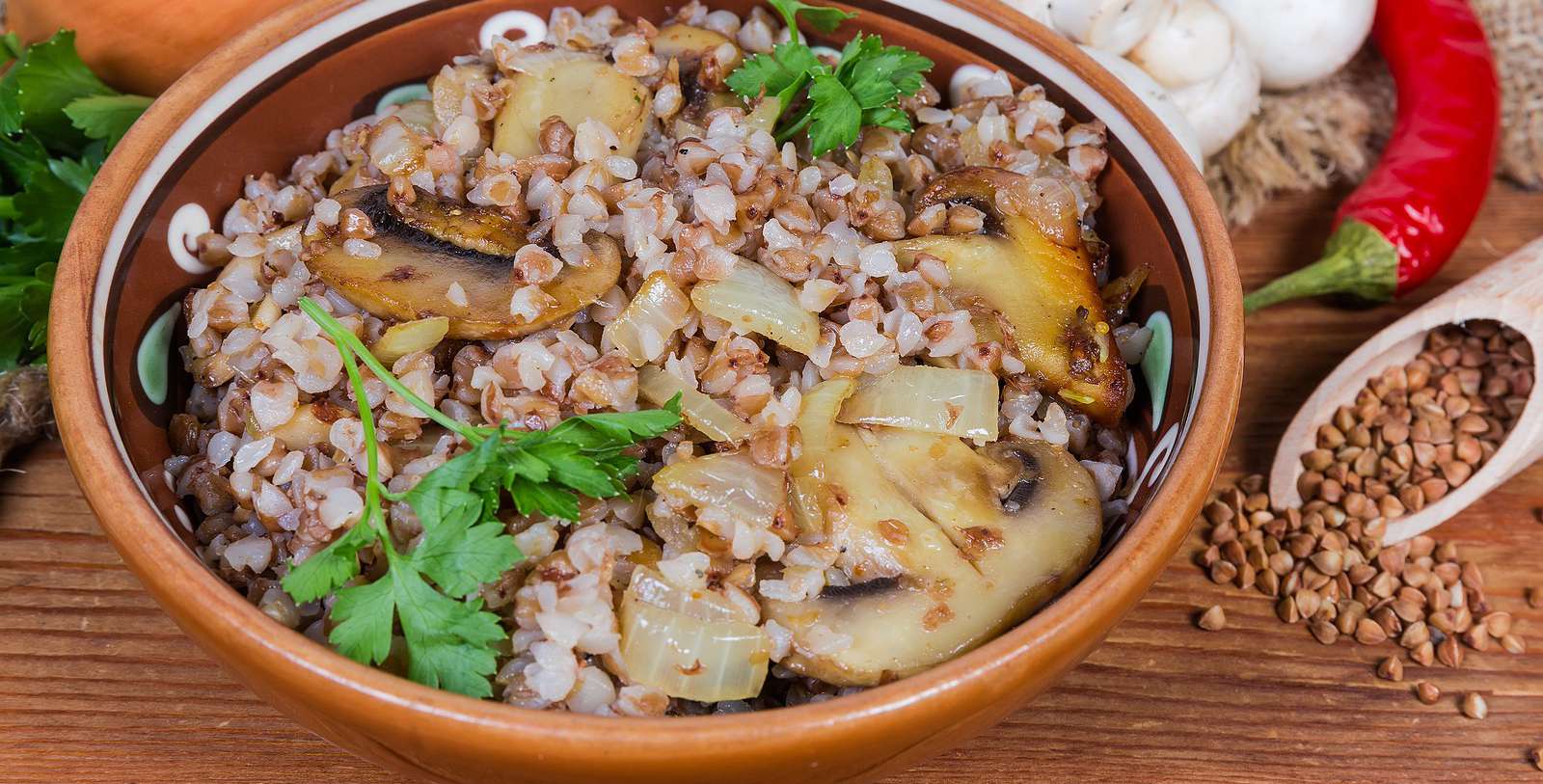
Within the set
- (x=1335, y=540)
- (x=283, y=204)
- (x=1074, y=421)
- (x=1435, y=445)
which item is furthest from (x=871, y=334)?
(x=1435, y=445)

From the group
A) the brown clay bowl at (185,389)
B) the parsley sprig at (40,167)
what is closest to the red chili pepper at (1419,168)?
the brown clay bowl at (185,389)

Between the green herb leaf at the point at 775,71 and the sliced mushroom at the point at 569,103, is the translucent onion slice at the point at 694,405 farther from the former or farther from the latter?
the green herb leaf at the point at 775,71

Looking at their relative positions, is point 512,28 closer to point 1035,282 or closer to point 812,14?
point 812,14

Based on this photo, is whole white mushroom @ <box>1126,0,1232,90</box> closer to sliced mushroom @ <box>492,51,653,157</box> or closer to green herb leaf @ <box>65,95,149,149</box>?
sliced mushroom @ <box>492,51,653,157</box>

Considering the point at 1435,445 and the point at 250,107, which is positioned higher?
the point at 250,107

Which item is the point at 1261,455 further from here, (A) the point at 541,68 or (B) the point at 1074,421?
(A) the point at 541,68
